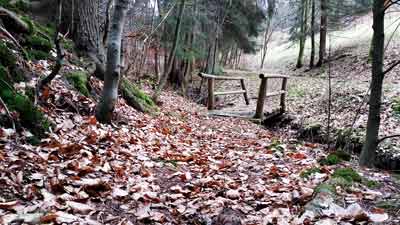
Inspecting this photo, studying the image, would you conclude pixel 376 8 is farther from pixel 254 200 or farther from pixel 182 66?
pixel 182 66

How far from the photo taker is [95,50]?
262 inches

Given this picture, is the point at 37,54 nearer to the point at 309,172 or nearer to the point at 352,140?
the point at 309,172

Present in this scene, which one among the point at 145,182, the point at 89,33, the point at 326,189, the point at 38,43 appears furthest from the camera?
the point at 89,33

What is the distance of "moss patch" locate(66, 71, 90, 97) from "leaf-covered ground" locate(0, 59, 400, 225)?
0.25 metres

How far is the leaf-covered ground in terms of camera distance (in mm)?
2463

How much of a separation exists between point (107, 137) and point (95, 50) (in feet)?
9.31

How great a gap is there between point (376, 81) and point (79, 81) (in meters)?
4.27

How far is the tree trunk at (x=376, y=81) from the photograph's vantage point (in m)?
4.27

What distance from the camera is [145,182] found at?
337 centimetres

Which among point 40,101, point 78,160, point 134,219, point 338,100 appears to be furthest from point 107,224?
point 338,100

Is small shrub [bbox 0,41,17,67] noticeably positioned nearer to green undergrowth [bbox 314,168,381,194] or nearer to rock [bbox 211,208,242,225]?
rock [bbox 211,208,242,225]

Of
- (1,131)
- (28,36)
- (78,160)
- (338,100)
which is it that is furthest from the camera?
(338,100)

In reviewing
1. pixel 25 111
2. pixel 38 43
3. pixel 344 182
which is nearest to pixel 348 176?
pixel 344 182

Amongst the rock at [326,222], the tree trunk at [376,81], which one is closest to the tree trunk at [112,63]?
the tree trunk at [376,81]
